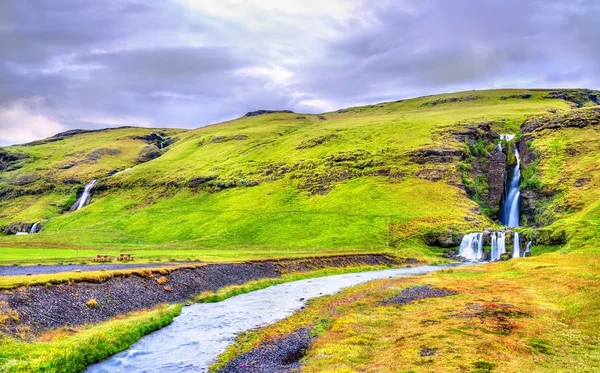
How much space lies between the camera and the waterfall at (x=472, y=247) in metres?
112

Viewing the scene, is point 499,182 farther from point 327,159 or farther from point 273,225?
point 273,225

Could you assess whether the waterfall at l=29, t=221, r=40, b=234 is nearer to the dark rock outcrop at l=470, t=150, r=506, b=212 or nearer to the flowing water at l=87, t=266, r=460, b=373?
the flowing water at l=87, t=266, r=460, b=373

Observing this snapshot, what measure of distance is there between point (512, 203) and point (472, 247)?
144 ft

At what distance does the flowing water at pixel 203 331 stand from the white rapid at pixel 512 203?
100m

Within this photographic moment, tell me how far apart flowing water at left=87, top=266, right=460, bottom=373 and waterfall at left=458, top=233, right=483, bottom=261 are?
61.9 m

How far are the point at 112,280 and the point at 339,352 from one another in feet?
95.2

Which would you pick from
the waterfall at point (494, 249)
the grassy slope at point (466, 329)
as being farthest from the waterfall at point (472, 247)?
the grassy slope at point (466, 329)

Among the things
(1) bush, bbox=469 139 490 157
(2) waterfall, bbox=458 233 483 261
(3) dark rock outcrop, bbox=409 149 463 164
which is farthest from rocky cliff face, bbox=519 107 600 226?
(3) dark rock outcrop, bbox=409 149 463 164

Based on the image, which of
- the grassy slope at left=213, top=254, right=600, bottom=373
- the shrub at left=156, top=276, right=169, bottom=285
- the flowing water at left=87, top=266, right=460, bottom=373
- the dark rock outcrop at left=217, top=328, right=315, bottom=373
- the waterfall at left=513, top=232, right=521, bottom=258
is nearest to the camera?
the grassy slope at left=213, top=254, right=600, bottom=373

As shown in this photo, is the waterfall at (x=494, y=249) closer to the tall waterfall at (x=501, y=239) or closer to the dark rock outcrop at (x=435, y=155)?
the tall waterfall at (x=501, y=239)

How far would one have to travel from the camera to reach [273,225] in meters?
144

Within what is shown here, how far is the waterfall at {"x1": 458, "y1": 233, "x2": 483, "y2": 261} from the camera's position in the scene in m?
112

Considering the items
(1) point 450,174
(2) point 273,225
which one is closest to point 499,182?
(1) point 450,174

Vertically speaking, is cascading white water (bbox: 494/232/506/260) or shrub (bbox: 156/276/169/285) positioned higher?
shrub (bbox: 156/276/169/285)
